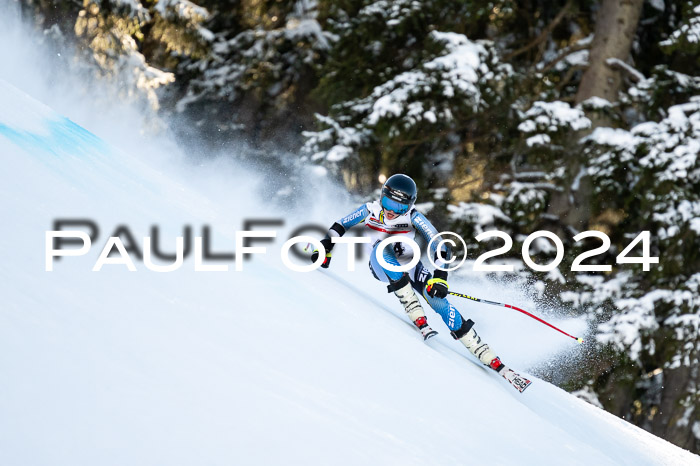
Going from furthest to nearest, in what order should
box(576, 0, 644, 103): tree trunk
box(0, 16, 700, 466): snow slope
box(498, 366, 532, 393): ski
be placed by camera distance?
box(576, 0, 644, 103): tree trunk, box(498, 366, 532, 393): ski, box(0, 16, 700, 466): snow slope

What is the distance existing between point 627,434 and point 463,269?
4524 millimetres

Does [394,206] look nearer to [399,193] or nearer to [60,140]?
[399,193]

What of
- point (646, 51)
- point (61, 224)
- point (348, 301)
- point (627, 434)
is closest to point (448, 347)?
point (348, 301)

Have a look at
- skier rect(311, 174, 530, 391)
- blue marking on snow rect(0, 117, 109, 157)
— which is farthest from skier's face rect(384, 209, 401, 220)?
blue marking on snow rect(0, 117, 109, 157)

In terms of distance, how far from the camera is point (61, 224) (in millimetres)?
3447

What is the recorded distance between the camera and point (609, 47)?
11.3 meters

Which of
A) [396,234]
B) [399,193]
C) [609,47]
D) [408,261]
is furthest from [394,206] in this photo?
[609,47]

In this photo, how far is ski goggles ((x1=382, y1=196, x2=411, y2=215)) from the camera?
17.3ft

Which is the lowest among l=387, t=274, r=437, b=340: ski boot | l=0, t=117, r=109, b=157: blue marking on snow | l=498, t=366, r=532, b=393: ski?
l=498, t=366, r=532, b=393: ski

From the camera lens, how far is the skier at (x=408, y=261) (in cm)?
525

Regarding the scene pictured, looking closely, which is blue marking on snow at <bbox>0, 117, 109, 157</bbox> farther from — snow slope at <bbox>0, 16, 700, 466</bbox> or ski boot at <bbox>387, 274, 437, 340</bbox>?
ski boot at <bbox>387, 274, 437, 340</bbox>

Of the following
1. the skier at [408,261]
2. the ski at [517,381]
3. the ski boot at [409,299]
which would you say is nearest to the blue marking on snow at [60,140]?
the skier at [408,261]

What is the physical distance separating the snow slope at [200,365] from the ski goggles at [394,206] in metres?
0.67

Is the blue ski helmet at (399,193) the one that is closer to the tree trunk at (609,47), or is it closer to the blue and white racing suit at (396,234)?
the blue and white racing suit at (396,234)
